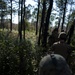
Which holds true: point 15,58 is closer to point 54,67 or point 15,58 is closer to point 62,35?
point 62,35

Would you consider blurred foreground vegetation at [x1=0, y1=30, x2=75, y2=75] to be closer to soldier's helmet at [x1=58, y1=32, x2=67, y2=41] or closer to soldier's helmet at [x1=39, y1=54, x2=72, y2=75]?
soldier's helmet at [x1=58, y1=32, x2=67, y2=41]

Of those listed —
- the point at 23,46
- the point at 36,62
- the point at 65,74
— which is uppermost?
the point at 65,74

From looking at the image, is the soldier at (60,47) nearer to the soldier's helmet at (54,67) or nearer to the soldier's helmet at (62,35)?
the soldier's helmet at (62,35)

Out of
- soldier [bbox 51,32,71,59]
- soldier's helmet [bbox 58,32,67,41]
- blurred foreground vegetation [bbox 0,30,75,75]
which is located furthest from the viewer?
blurred foreground vegetation [bbox 0,30,75,75]

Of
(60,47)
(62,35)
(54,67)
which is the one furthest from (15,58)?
(54,67)

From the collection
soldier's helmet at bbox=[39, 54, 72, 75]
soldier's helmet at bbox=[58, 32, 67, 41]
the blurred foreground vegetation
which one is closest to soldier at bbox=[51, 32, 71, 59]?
soldier's helmet at bbox=[58, 32, 67, 41]

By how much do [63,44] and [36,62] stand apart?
2815 mm

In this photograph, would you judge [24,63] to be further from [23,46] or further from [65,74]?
[65,74]

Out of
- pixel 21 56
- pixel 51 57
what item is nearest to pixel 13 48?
pixel 21 56

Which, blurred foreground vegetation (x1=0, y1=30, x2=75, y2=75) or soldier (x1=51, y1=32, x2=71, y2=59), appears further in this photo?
blurred foreground vegetation (x1=0, y1=30, x2=75, y2=75)

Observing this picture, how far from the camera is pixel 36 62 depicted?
833 centimetres

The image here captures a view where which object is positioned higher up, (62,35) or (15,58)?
(62,35)

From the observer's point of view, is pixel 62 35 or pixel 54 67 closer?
pixel 54 67

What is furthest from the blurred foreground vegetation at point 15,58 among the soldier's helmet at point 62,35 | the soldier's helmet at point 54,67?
the soldier's helmet at point 54,67
